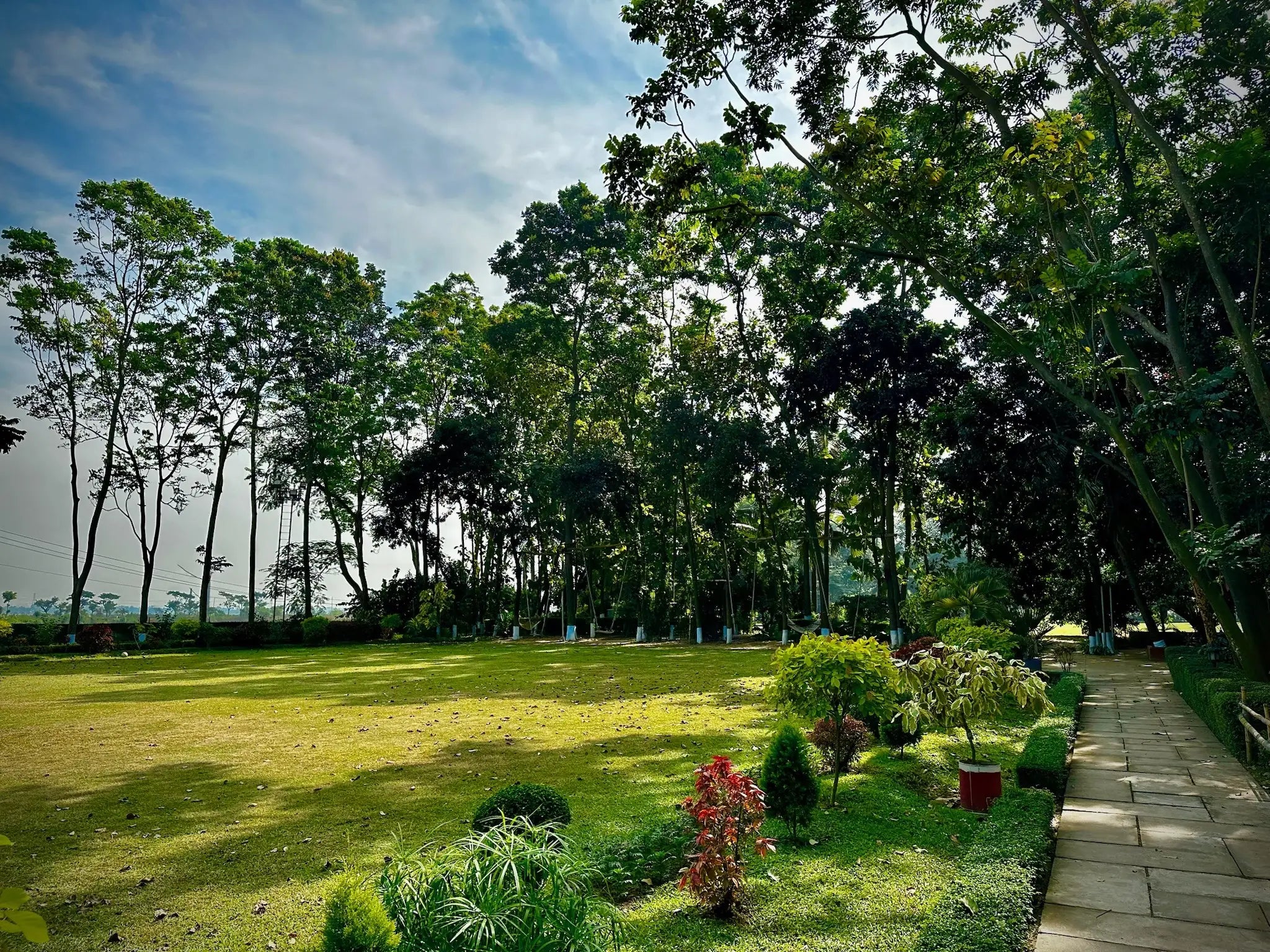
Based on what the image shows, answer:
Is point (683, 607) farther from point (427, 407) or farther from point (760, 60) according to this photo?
point (760, 60)

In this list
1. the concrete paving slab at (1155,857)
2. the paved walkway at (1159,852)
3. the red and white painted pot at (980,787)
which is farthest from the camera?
the red and white painted pot at (980,787)

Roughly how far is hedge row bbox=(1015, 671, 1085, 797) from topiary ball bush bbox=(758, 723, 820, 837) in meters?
2.45

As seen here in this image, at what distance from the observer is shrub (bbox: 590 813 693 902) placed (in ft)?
15.0

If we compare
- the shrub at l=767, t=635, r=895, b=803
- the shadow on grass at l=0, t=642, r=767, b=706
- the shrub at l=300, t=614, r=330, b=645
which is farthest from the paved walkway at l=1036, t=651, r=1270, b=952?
the shrub at l=300, t=614, r=330, b=645

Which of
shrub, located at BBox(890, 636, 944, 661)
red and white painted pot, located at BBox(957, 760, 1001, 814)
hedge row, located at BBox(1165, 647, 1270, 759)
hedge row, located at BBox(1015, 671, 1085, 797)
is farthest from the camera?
shrub, located at BBox(890, 636, 944, 661)

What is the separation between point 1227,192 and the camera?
1025 cm

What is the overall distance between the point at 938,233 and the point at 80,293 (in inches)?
1133

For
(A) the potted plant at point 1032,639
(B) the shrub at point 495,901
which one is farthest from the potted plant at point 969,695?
(A) the potted plant at point 1032,639

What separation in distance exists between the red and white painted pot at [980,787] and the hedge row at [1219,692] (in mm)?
3747

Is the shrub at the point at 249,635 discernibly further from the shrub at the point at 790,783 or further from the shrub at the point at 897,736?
the shrub at the point at 790,783

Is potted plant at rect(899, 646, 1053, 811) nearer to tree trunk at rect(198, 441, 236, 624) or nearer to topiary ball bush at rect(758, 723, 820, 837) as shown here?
topiary ball bush at rect(758, 723, 820, 837)

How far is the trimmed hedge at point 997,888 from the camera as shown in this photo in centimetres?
341

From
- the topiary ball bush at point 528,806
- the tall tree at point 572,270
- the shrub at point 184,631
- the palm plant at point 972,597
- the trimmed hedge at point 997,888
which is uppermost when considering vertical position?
the tall tree at point 572,270

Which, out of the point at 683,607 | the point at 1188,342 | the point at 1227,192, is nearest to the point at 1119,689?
the point at 1188,342
